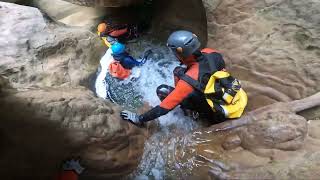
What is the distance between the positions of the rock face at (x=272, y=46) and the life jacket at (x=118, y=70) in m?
1.56

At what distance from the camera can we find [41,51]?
5.86 metres

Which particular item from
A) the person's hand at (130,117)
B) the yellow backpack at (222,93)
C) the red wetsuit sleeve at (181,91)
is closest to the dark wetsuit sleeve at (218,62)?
the yellow backpack at (222,93)

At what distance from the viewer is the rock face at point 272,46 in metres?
5.00

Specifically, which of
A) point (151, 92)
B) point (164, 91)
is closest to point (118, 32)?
point (151, 92)

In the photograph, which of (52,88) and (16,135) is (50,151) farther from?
(52,88)

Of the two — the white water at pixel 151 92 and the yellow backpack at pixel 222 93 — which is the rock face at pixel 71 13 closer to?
the white water at pixel 151 92

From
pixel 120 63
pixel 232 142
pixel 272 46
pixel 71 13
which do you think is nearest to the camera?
pixel 232 142

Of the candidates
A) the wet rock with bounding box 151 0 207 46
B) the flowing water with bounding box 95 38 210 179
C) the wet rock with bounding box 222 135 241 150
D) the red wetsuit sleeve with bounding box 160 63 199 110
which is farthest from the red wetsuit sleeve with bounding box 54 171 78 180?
the wet rock with bounding box 151 0 207 46

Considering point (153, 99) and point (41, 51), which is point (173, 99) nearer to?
point (153, 99)

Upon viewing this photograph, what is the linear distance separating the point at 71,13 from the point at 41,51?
2.71 metres

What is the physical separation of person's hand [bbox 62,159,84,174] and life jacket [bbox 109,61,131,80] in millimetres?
2353

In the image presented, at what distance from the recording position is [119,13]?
26.2 ft

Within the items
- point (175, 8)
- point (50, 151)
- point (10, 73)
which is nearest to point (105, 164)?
point (50, 151)

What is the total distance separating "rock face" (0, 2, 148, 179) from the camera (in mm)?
4070
